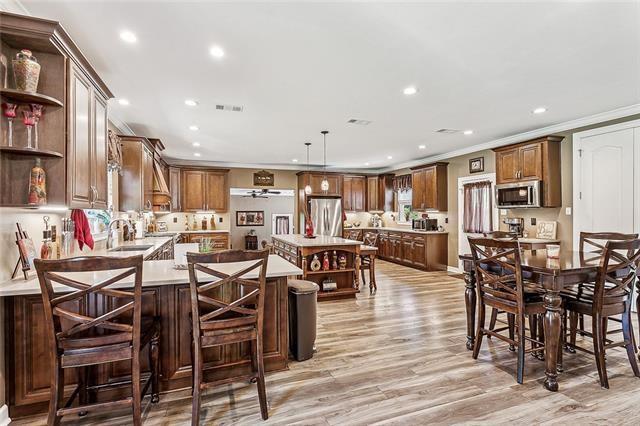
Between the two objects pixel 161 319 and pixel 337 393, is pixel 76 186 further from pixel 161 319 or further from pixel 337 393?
pixel 337 393

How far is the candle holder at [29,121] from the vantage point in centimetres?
205

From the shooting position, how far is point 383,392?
2389 millimetres

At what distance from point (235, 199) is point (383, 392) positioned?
685cm

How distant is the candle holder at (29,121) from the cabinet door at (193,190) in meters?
6.12

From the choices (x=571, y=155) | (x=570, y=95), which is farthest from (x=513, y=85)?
(x=571, y=155)

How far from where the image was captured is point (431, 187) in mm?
7512

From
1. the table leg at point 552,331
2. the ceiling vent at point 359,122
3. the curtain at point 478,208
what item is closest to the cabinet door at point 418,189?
the curtain at point 478,208

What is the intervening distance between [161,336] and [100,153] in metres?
1.67

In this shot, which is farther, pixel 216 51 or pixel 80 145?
pixel 216 51

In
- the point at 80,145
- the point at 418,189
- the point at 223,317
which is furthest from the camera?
the point at 418,189

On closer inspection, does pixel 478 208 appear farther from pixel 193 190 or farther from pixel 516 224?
pixel 193 190

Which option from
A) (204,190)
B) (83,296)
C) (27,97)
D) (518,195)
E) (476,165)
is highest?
(476,165)

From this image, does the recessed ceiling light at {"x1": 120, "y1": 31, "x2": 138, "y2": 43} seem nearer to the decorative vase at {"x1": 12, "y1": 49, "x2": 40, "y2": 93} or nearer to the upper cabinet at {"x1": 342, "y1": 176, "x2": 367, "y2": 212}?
the decorative vase at {"x1": 12, "y1": 49, "x2": 40, "y2": 93}

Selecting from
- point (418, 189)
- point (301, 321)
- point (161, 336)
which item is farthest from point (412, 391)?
point (418, 189)
